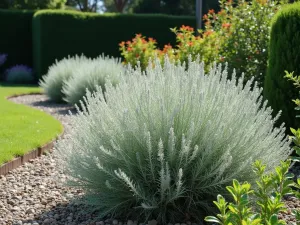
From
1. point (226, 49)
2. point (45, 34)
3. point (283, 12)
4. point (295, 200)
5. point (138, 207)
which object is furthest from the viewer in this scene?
point (45, 34)

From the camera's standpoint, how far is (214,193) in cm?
334

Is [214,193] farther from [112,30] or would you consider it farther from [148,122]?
[112,30]

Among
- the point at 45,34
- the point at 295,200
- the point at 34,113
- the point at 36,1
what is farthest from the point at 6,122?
the point at 36,1

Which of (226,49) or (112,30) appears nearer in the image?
(226,49)

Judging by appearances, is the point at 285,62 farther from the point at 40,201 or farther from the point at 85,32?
the point at 85,32

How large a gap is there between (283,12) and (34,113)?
494 centimetres

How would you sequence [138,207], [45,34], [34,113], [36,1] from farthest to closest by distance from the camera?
1. [36,1]
2. [45,34]
3. [34,113]
4. [138,207]

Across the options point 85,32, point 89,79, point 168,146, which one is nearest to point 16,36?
point 85,32

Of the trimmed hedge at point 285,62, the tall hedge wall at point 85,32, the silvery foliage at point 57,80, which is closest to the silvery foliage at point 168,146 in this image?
the trimmed hedge at point 285,62

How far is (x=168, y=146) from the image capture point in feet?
10.3

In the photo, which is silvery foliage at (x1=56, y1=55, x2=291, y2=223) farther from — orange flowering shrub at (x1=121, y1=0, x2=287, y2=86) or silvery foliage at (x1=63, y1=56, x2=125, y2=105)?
silvery foliage at (x1=63, y1=56, x2=125, y2=105)

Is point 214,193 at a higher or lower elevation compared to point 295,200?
higher

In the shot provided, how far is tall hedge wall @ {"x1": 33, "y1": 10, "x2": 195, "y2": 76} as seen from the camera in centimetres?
1666

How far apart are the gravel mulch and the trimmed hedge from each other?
1427 millimetres
